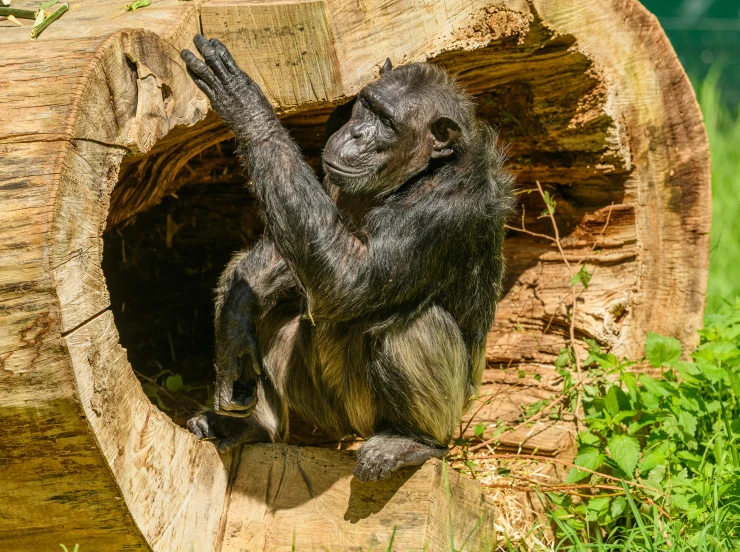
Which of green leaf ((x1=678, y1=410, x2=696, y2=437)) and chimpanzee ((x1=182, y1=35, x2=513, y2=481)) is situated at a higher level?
chimpanzee ((x1=182, y1=35, x2=513, y2=481))

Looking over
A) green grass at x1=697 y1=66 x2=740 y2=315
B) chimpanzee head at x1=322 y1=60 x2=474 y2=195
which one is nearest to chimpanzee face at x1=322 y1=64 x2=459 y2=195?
chimpanzee head at x1=322 y1=60 x2=474 y2=195

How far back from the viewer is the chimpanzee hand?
324 cm

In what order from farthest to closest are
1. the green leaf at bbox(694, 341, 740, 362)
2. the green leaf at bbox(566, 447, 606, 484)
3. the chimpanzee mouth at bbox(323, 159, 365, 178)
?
1. the green leaf at bbox(694, 341, 740, 362)
2. the green leaf at bbox(566, 447, 606, 484)
3. the chimpanzee mouth at bbox(323, 159, 365, 178)

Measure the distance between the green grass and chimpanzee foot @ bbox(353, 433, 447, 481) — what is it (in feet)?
8.61

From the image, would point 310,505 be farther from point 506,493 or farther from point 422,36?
point 422,36

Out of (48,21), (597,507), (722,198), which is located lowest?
(722,198)

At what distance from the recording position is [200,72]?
324 centimetres

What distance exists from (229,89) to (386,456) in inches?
64.5

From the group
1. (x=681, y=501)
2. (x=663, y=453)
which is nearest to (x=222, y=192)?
(x=663, y=453)

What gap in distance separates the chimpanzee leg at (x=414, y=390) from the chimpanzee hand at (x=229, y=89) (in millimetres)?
1063

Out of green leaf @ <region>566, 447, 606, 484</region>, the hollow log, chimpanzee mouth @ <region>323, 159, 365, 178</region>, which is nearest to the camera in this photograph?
the hollow log

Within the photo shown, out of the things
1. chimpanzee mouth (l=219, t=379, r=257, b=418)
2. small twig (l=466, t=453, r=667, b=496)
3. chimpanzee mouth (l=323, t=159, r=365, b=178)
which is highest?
chimpanzee mouth (l=323, t=159, r=365, b=178)

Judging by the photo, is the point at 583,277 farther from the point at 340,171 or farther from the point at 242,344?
the point at 242,344

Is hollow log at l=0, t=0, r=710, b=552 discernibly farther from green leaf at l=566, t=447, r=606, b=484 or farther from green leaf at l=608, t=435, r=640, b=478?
green leaf at l=608, t=435, r=640, b=478
